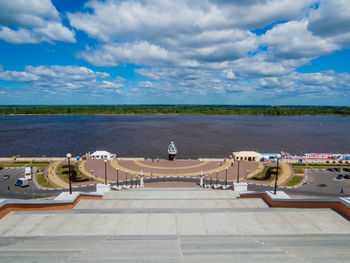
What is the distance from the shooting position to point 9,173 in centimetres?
4019

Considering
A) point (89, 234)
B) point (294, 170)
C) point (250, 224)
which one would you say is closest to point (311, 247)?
point (250, 224)

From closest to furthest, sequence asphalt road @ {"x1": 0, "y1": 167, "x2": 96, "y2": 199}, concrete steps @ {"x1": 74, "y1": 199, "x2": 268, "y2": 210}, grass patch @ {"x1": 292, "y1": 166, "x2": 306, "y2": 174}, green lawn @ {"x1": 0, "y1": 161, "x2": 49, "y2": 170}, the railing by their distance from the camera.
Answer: the railing → concrete steps @ {"x1": 74, "y1": 199, "x2": 268, "y2": 210} → asphalt road @ {"x1": 0, "y1": 167, "x2": 96, "y2": 199} → grass patch @ {"x1": 292, "y1": 166, "x2": 306, "y2": 174} → green lawn @ {"x1": 0, "y1": 161, "x2": 49, "y2": 170}

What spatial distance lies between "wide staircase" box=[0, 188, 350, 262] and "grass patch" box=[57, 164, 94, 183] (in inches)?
1001

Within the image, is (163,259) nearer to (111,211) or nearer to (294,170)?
(111,211)

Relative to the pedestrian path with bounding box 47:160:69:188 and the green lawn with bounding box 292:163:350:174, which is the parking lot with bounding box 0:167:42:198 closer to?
the pedestrian path with bounding box 47:160:69:188

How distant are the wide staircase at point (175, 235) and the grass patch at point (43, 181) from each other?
81.0 feet

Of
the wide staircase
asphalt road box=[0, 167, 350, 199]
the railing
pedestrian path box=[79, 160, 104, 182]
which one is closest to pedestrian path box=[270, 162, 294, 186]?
asphalt road box=[0, 167, 350, 199]

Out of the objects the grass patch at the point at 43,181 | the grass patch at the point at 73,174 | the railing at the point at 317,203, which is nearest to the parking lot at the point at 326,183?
the railing at the point at 317,203

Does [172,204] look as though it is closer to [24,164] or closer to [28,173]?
[28,173]

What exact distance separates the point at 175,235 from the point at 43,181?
115 ft

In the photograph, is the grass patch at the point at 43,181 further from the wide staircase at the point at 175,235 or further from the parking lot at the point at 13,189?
the wide staircase at the point at 175,235

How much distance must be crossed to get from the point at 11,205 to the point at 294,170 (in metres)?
47.7

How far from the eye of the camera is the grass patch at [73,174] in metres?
37.2

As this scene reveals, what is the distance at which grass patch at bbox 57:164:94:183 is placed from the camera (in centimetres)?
3719
